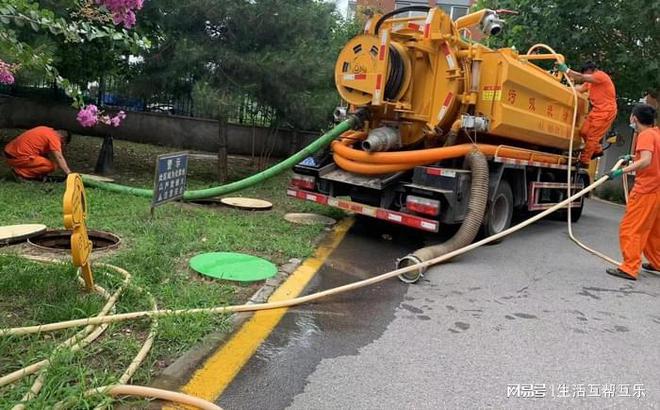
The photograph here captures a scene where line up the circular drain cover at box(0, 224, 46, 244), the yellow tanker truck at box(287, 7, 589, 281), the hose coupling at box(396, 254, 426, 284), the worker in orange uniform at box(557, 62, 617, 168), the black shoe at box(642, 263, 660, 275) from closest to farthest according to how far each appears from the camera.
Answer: the circular drain cover at box(0, 224, 46, 244) → the hose coupling at box(396, 254, 426, 284) → the yellow tanker truck at box(287, 7, 589, 281) → the black shoe at box(642, 263, 660, 275) → the worker in orange uniform at box(557, 62, 617, 168)

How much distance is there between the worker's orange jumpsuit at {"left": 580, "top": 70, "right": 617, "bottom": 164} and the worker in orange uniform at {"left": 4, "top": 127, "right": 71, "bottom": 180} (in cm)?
797

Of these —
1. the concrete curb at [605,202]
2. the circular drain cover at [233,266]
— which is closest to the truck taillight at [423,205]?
the circular drain cover at [233,266]

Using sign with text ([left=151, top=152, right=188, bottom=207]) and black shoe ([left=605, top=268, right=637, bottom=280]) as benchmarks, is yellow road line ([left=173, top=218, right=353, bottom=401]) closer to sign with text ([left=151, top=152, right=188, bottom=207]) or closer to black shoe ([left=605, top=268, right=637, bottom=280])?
sign with text ([left=151, top=152, right=188, bottom=207])

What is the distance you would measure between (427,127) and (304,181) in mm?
1733

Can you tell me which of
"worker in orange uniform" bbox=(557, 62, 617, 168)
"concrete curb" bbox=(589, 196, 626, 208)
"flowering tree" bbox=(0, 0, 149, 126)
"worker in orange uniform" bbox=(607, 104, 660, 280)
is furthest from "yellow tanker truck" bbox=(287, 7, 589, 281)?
"concrete curb" bbox=(589, 196, 626, 208)

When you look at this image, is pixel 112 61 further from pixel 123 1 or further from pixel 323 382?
pixel 323 382

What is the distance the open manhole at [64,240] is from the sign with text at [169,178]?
779 mm

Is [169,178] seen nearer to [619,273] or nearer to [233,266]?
[233,266]

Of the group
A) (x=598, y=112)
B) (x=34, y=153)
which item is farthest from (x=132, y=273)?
(x=598, y=112)

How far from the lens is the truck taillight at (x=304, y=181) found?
A: 721 centimetres

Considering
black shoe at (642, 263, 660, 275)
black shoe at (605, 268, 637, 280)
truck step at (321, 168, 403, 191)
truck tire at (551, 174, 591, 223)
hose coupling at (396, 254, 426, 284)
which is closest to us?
hose coupling at (396, 254, 426, 284)

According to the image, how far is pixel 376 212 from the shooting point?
21.0 ft

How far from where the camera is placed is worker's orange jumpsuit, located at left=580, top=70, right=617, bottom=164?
344 inches

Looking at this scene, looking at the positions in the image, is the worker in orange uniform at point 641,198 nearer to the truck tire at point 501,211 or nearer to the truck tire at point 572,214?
the truck tire at point 501,211
